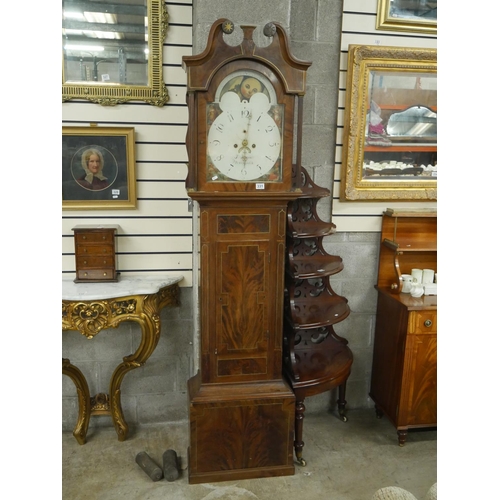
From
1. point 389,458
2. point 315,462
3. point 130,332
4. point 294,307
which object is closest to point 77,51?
point 130,332

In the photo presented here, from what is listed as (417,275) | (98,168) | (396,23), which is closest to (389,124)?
(396,23)

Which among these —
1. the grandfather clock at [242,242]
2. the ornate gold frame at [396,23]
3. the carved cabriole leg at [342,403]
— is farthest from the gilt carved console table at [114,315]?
the ornate gold frame at [396,23]

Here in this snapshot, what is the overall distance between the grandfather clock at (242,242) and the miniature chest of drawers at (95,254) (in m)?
0.73

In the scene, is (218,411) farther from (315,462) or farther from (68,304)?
(68,304)

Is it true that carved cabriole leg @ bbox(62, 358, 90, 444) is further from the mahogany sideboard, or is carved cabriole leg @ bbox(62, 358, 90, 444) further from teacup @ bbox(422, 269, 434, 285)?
teacup @ bbox(422, 269, 434, 285)

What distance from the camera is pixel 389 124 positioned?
303 cm

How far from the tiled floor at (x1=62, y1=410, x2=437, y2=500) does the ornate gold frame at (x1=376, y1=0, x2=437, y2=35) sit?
2571 mm

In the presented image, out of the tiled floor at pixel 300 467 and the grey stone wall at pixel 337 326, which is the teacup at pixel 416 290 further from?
the tiled floor at pixel 300 467

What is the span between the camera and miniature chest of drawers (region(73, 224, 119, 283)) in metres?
2.77

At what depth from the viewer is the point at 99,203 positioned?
2848 millimetres

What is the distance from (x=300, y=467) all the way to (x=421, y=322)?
111cm

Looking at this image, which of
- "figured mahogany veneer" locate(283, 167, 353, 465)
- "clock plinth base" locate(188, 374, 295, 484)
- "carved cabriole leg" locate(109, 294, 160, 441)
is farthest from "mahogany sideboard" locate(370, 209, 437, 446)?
"carved cabriole leg" locate(109, 294, 160, 441)

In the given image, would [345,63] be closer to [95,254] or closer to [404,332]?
[404,332]

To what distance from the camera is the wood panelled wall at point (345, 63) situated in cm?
286
